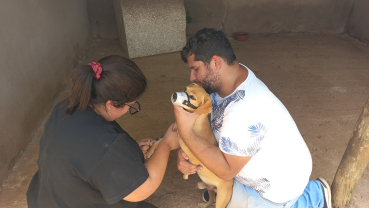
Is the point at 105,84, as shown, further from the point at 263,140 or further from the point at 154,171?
the point at 263,140

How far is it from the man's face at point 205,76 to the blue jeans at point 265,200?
76 cm

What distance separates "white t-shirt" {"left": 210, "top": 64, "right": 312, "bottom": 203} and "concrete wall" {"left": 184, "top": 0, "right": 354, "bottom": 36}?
16.5 feet

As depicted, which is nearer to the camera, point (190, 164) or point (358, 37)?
point (190, 164)

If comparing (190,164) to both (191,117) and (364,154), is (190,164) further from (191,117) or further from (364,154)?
(364,154)

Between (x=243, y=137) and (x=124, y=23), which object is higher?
(x=243, y=137)

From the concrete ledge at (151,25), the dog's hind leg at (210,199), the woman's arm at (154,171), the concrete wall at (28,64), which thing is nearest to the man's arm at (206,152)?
the woman's arm at (154,171)

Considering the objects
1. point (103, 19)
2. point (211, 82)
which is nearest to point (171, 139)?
point (211, 82)

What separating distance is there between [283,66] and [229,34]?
6.98 ft

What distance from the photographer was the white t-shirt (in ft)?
4.81

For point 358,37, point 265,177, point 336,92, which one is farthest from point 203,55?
point 358,37

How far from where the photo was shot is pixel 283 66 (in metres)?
4.88

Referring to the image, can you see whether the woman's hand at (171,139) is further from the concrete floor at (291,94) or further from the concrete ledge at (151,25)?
the concrete ledge at (151,25)

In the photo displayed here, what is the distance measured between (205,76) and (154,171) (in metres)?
0.70

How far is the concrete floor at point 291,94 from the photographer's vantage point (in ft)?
8.03
